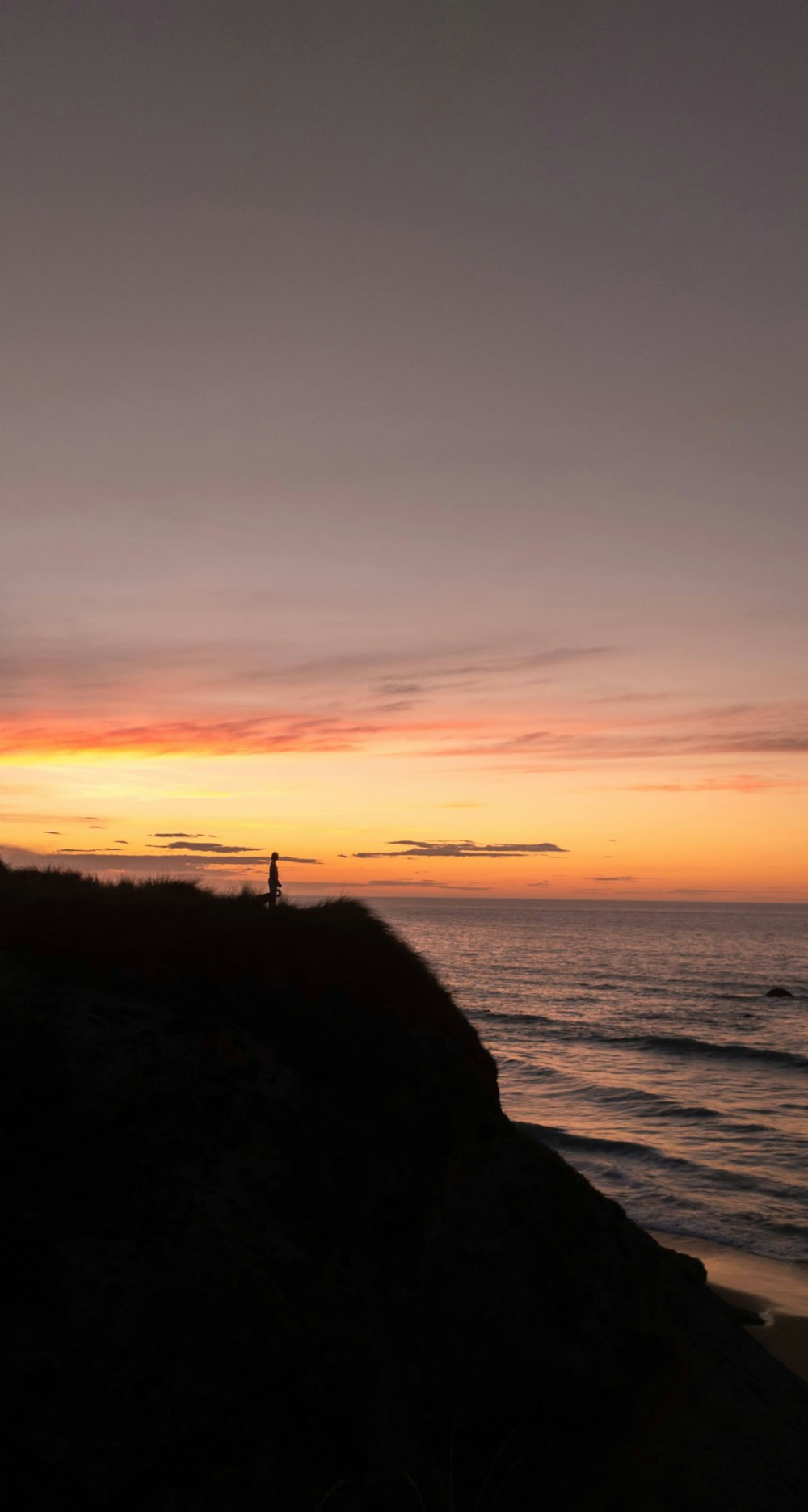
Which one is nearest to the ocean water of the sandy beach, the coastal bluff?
the sandy beach

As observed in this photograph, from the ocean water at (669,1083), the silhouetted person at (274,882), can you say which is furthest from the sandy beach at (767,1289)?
the silhouetted person at (274,882)

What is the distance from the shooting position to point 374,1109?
11977 millimetres

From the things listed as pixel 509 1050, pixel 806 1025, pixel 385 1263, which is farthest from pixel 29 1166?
pixel 806 1025

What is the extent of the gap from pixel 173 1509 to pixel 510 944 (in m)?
141

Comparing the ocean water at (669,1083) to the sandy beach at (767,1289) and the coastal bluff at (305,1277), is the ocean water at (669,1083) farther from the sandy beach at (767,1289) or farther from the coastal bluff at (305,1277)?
the coastal bluff at (305,1277)

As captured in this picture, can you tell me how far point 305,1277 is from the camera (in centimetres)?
1010

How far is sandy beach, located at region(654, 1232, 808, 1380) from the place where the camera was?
15.7m

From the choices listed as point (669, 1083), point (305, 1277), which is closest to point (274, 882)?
point (305, 1277)

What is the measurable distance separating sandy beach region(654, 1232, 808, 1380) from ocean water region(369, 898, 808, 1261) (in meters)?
0.67

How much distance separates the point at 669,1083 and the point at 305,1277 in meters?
33.4

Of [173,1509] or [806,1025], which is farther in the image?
[806,1025]

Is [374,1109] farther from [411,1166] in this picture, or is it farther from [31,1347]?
[31,1347]

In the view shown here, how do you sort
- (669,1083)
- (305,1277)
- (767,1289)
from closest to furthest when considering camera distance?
(305,1277) → (767,1289) → (669,1083)

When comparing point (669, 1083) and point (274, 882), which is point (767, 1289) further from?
point (669, 1083)
